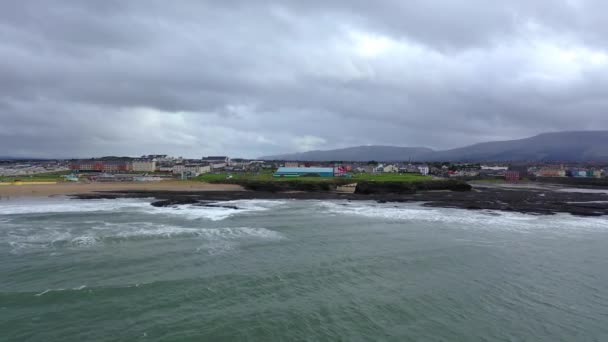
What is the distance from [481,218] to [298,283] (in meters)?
19.1

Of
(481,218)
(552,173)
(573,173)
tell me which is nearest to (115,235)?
(481,218)

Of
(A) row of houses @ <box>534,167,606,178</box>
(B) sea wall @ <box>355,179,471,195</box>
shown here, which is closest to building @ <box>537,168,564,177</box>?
(A) row of houses @ <box>534,167,606,178</box>

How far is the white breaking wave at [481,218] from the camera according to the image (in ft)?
74.0

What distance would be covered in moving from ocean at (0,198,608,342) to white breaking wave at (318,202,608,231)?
5.13ft

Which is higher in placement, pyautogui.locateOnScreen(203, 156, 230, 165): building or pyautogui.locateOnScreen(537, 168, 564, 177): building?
pyautogui.locateOnScreen(203, 156, 230, 165): building

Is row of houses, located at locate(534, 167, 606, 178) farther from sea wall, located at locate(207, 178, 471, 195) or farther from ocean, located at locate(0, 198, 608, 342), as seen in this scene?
ocean, located at locate(0, 198, 608, 342)

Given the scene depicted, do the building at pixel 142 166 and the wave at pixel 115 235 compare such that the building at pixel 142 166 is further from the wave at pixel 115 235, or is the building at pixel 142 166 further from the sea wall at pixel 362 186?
the wave at pixel 115 235

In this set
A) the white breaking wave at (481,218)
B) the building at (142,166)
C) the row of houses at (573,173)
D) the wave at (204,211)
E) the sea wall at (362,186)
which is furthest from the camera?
the building at (142,166)

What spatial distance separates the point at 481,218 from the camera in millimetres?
26000

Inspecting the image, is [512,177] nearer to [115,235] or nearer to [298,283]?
[115,235]

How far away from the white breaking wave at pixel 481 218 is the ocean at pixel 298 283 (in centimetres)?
156

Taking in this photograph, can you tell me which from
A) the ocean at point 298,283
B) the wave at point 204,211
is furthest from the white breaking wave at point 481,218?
the wave at point 204,211

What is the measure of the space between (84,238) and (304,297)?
1192 centimetres

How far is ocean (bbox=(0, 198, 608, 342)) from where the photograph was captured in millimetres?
8430
